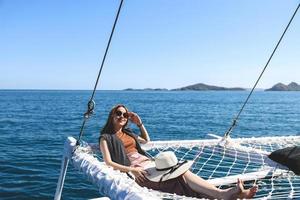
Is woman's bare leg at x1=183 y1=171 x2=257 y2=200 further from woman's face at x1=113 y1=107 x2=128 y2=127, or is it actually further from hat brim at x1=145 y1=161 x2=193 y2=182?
woman's face at x1=113 y1=107 x2=128 y2=127

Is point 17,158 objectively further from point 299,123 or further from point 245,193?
point 299,123

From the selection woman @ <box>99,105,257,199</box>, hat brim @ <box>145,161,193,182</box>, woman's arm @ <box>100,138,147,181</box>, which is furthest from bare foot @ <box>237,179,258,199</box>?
woman's arm @ <box>100,138,147,181</box>

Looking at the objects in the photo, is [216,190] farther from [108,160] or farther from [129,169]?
[108,160]

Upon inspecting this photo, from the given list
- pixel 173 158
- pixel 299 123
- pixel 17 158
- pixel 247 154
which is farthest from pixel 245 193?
pixel 299 123

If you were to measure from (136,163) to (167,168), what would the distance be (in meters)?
0.92

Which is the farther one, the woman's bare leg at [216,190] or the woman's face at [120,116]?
the woman's face at [120,116]

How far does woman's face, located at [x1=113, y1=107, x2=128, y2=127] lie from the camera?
19.6ft

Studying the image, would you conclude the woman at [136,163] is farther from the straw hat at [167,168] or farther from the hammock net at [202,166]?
the hammock net at [202,166]

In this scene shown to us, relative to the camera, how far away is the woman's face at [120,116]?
5977 mm

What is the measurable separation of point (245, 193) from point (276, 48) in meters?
Result: 3.84

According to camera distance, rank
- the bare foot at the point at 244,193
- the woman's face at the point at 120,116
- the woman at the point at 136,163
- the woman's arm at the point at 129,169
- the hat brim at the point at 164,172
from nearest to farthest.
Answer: the bare foot at the point at 244,193, the woman at the point at 136,163, the hat brim at the point at 164,172, the woman's arm at the point at 129,169, the woman's face at the point at 120,116

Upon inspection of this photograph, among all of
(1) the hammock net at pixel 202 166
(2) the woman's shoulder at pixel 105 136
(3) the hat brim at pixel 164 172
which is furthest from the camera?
(2) the woman's shoulder at pixel 105 136

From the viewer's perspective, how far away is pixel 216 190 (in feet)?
14.7

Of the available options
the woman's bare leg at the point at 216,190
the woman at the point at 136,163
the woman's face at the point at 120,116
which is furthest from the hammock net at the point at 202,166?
the woman's face at the point at 120,116
